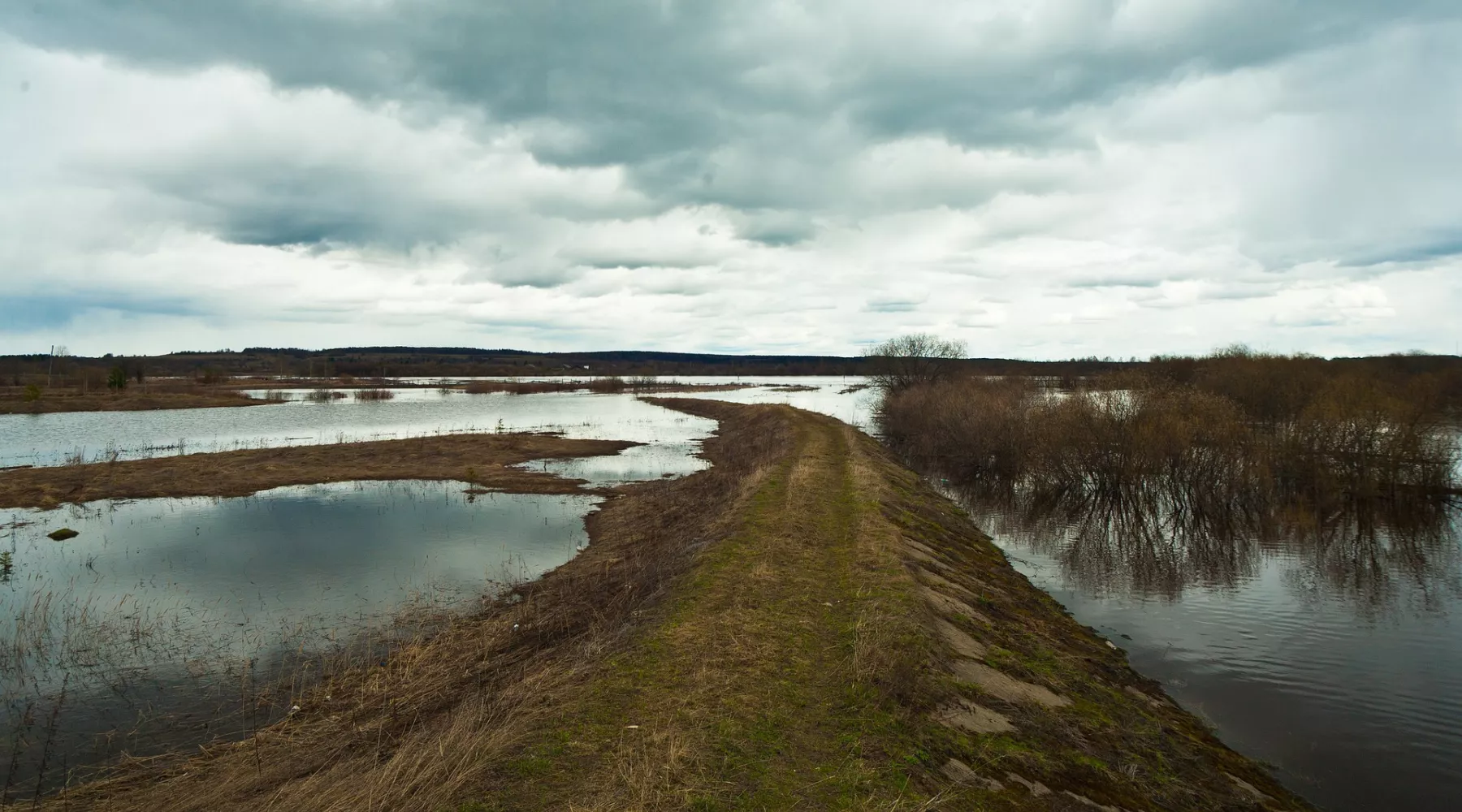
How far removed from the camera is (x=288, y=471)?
2948cm

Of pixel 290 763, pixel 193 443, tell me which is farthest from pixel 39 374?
pixel 290 763

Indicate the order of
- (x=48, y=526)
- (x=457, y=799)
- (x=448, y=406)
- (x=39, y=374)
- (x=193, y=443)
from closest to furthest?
(x=457, y=799) < (x=48, y=526) < (x=193, y=443) < (x=448, y=406) < (x=39, y=374)

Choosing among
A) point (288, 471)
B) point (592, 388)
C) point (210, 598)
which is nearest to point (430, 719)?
point (210, 598)

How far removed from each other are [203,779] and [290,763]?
2.83ft

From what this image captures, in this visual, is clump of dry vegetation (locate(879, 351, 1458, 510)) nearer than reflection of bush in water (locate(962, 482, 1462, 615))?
No

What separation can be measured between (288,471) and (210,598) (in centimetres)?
1786

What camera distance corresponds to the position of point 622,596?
1223 cm

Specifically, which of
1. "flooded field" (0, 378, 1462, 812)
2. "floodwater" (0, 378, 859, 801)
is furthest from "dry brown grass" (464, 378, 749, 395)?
"flooded field" (0, 378, 1462, 812)

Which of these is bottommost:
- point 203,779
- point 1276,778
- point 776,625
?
point 1276,778

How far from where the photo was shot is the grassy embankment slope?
584 centimetres

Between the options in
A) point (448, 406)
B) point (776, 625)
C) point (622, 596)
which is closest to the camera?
point (776, 625)

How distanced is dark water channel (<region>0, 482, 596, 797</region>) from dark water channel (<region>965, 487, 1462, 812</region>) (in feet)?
41.1

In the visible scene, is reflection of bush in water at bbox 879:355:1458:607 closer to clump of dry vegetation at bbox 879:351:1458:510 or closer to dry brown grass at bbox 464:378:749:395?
clump of dry vegetation at bbox 879:351:1458:510

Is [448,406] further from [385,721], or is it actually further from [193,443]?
[385,721]
